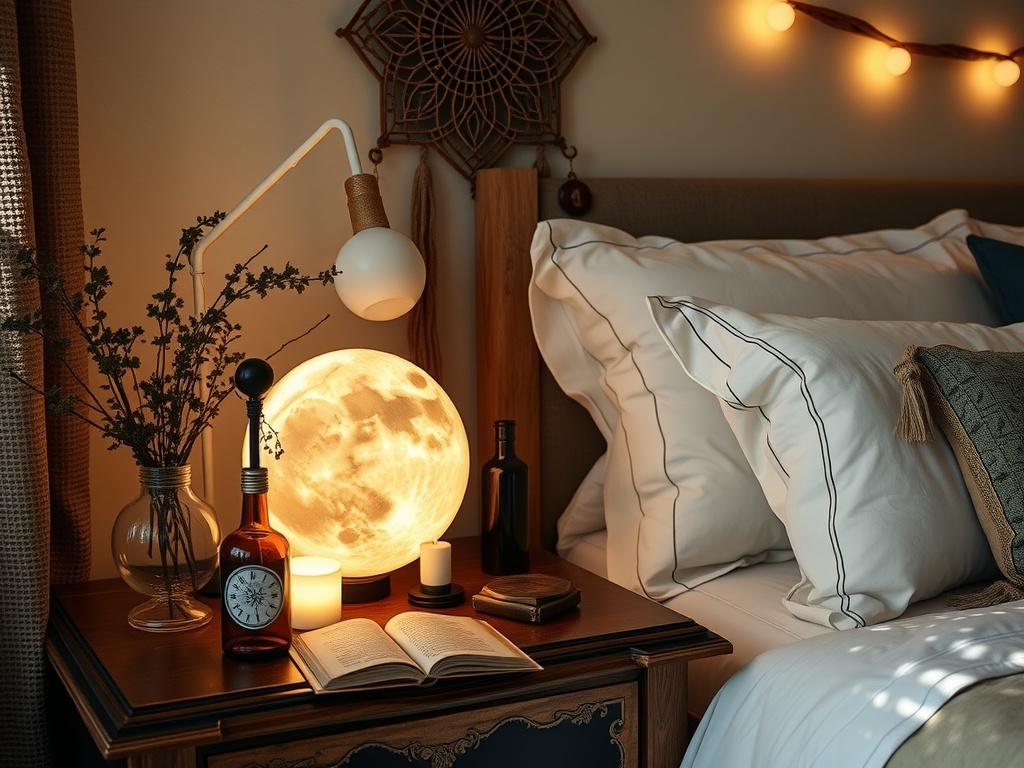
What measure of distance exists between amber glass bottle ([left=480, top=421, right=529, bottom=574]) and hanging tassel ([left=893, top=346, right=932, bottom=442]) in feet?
1.81

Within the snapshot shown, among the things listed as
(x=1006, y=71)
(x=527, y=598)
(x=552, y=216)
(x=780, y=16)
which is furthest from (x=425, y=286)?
(x=1006, y=71)

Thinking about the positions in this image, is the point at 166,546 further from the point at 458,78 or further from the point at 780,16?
the point at 780,16

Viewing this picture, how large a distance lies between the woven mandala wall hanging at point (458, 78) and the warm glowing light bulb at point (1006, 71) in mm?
1141

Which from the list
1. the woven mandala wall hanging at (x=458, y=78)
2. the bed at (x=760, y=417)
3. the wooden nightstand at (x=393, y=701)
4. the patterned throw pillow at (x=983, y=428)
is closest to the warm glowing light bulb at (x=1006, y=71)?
the bed at (x=760, y=417)

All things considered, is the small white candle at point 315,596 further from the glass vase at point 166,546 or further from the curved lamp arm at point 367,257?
the curved lamp arm at point 367,257

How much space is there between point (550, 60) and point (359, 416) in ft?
3.15

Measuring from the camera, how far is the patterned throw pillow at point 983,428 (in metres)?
1.44

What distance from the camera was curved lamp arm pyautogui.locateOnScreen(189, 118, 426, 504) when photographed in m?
1.56

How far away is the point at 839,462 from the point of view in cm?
147

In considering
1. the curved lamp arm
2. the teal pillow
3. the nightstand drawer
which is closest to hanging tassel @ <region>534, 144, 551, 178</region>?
the curved lamp arm

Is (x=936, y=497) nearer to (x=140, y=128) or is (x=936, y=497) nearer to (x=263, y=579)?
(x=263, y=579)

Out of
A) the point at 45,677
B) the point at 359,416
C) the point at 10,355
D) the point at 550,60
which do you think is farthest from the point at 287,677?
the point at 550,60

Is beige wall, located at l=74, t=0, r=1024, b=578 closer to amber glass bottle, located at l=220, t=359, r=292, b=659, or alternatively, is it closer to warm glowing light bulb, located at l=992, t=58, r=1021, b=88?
warm glowing light bulb, located at l=992, t=58, r=1021, b=88

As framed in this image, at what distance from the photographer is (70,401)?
1.33 metres
